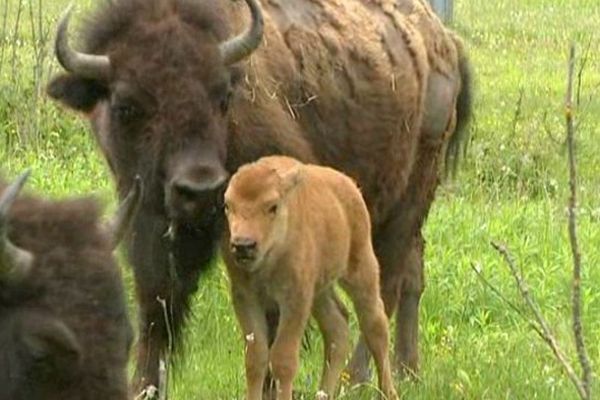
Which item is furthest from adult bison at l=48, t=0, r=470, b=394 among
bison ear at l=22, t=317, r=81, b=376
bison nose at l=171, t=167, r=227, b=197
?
bison ear at l=22, t=317, r=81, b=376

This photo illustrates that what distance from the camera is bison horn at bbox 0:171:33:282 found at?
15.6 ft

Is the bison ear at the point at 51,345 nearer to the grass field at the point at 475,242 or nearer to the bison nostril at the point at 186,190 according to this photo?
the grass field at the point at 475,242

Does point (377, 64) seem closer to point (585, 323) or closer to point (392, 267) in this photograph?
point (392, 267)

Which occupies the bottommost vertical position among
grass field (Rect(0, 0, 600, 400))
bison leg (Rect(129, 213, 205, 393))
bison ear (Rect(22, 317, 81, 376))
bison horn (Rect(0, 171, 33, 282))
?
grass field (Rect(0, 0, 600, 400))

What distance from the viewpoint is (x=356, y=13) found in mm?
10055

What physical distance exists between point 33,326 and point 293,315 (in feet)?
9.83

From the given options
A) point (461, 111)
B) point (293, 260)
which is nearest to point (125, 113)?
point (293, 260)

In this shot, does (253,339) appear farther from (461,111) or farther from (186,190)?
(461,111)

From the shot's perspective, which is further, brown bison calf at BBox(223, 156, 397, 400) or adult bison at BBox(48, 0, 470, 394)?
adult bison at BBox(48, 0, 470, 394)

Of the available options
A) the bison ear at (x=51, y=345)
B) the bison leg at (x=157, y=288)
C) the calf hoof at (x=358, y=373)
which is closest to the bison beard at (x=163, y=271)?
the bison leg at (x=157, y=288)

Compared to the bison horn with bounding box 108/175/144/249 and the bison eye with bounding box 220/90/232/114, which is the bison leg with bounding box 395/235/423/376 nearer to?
the bison eye with bounding box 220/90/232/114

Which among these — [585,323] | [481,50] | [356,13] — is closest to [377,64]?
[356,13]

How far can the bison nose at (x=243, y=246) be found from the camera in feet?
24.2

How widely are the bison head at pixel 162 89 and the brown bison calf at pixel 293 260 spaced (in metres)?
0.32
